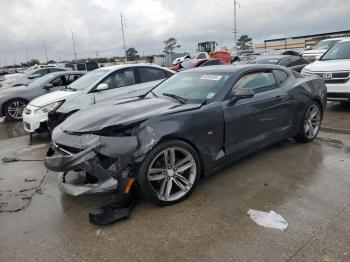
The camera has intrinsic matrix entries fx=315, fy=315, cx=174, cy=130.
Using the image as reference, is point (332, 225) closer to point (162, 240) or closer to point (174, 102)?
point (162, 240)

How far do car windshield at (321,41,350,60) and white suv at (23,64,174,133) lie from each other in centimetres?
492

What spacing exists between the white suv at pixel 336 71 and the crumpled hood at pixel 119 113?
5.27 metres

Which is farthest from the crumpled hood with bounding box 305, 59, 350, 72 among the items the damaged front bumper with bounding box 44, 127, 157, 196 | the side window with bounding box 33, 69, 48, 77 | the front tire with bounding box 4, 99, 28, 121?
the side window with bounding box 33, 69, 48, 77

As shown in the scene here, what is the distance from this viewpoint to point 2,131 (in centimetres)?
839

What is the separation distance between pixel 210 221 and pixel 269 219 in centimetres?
59

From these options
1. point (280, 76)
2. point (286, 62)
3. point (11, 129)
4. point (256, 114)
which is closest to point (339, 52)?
point (286, 62)

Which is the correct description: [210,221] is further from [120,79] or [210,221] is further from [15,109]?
[15,109]

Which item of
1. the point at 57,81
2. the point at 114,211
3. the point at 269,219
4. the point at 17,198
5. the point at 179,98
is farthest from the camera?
the point at 57,81

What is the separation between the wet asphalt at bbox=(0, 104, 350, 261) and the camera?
2.73 metres

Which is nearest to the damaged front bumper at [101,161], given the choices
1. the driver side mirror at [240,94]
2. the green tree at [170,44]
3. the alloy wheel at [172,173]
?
the alloy wheel at [172,173]

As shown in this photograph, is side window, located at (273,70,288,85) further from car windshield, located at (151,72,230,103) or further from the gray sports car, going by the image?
the gray sports car

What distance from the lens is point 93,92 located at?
6859mm

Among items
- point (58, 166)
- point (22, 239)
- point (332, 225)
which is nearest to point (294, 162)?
point (332, 225)

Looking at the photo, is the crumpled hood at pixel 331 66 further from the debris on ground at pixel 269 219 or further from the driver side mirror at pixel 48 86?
the driver side mirror at pixel 48 86
